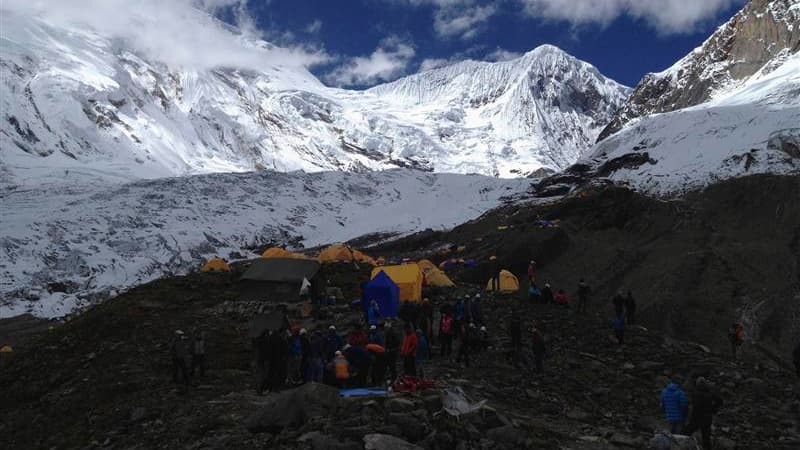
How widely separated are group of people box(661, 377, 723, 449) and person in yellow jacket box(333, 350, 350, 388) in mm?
6965

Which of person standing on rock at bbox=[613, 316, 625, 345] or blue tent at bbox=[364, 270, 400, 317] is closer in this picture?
person standing on rock at bbox=[613, 316, 625, 345]

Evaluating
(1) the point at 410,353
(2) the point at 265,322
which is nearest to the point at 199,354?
(2) the point at 265,322

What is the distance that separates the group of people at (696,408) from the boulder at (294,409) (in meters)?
6.75

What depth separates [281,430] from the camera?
42.0 ft

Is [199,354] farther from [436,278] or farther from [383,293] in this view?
[436,278]

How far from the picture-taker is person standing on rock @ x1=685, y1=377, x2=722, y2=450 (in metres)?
13.4

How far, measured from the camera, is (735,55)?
144 metres

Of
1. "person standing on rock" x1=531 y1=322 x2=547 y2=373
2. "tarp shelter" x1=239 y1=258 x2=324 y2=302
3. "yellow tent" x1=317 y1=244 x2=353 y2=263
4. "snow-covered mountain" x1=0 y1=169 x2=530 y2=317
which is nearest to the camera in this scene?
"person standing on rock" x1=531 y1=322 x2=547 y2=373

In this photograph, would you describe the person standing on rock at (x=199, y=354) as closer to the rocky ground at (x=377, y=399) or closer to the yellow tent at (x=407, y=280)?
the rocky ground at (x=377, y=399)

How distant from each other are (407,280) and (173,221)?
112768 millimetres

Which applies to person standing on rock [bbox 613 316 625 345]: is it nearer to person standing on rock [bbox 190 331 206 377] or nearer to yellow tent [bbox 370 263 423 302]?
yellow tent [bbox 370 263 423 302]

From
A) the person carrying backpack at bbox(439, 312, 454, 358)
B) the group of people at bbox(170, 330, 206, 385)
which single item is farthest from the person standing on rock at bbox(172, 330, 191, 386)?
the person carrying backpack at bbox(439, 312, 454, 358)

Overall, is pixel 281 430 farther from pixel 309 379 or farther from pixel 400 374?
pixel 400 374

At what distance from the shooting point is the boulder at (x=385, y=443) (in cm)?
1098
